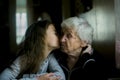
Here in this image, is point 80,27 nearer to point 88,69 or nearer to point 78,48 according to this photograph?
point 78,48

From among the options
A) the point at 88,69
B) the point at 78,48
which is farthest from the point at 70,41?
the point at 88,69

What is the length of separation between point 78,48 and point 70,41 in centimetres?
7

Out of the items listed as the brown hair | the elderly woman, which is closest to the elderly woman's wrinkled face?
the elderly woman

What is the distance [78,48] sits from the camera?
189cm

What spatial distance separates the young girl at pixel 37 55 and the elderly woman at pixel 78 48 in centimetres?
6

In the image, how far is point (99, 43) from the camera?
80.4 inches

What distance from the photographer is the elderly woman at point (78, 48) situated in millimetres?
1830

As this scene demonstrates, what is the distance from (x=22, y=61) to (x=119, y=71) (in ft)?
1.92

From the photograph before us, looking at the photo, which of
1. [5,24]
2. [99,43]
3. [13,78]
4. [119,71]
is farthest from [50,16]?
[119,71]

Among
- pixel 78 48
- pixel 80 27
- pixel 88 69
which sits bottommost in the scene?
pixel 88 69

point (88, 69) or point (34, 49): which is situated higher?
point (34, 49)

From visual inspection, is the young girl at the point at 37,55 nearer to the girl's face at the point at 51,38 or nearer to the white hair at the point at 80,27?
the girl's face at the point at 51,38

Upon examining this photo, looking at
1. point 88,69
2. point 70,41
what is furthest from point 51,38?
point 88,69

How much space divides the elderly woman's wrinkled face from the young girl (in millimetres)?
52
